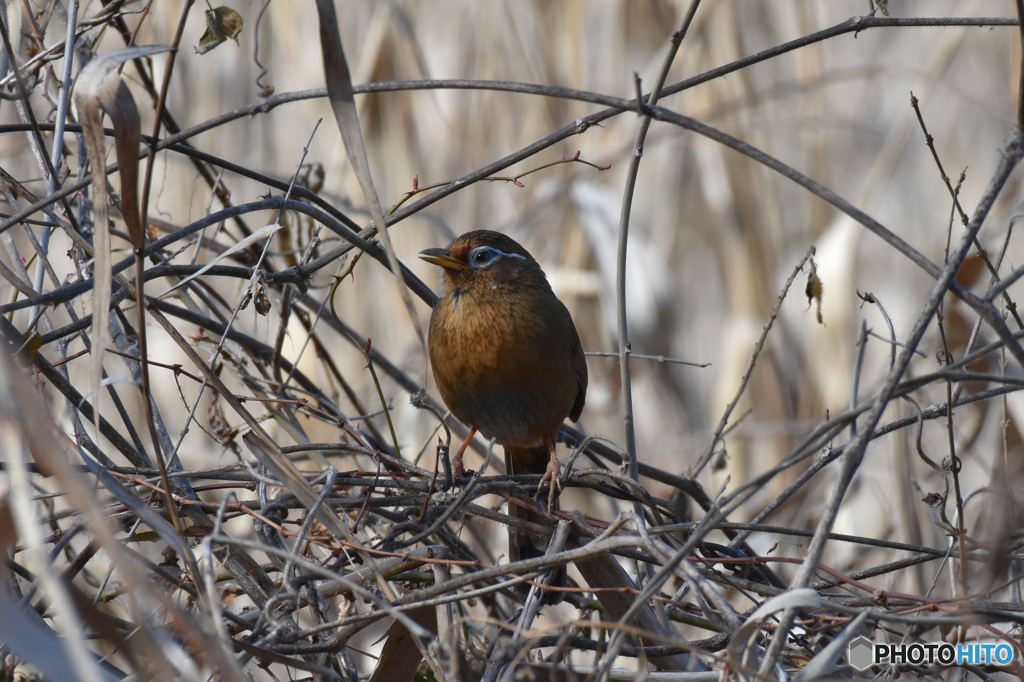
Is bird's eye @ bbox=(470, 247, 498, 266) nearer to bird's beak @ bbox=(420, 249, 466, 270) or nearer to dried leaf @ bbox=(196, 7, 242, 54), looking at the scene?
bird's beak @ bbox=(420, 249, 466, 270)

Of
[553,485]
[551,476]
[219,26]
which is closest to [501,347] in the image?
[551,476]

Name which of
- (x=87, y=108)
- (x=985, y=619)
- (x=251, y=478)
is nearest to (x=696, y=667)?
(x=985, y=619)

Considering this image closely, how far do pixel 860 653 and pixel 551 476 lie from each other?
118 cm

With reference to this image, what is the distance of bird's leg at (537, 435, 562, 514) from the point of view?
2.64m

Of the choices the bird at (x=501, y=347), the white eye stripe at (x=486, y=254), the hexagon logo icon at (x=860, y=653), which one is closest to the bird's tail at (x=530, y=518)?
the bird at (x=501, y=347)

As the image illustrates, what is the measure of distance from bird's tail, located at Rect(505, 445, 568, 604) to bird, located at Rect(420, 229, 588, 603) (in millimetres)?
12

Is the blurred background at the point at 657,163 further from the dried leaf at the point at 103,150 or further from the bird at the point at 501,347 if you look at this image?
the dried leaf at the point at 103,150

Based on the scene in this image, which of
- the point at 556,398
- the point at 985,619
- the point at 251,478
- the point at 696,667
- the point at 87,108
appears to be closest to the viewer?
Answer: the point at 87,108

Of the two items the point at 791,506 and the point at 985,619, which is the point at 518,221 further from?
the point at 985,619

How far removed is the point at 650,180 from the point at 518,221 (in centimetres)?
97

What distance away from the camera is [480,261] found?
363 cm

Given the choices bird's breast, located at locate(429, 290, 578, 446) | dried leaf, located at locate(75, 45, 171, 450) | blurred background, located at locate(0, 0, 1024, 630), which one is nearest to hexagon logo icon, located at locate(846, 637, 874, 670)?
bird's breast, located at locate(429, 290, 578, 446)

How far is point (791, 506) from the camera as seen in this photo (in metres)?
4.90

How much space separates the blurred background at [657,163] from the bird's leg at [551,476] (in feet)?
5.56
